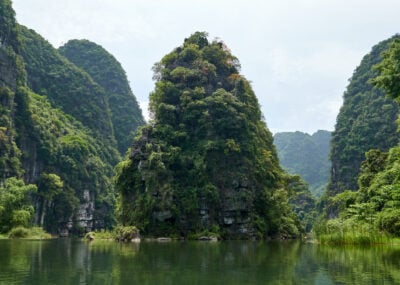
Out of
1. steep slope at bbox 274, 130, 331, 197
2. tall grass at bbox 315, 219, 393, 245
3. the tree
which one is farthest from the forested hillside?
steep slope at bbox 274, 130, 331, 197

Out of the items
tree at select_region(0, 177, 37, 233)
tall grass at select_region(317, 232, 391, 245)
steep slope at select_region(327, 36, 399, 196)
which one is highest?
steep slope at select_region(327, 36, 399, 196)

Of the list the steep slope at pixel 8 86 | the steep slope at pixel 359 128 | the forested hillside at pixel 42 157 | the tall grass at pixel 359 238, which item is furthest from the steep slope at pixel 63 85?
the tall grass at pixel 359 238

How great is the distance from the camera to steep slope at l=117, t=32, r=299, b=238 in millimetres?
42656

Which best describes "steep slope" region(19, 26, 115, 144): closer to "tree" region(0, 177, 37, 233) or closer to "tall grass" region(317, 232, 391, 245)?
"tree" region(0, 177, 37, 233)

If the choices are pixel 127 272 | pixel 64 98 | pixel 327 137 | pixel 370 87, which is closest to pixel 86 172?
pixel 64 98

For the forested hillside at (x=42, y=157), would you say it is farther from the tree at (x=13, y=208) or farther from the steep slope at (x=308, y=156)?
the steep slope at (x=308, y=156)

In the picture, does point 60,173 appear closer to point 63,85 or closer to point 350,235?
point 63,85

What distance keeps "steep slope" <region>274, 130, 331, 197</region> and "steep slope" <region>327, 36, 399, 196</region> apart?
208ft

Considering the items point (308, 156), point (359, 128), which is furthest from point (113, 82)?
point (308, 156)

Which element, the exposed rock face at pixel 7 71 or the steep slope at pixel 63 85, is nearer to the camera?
the exposed rock face at pixel 7 71

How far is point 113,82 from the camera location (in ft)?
424

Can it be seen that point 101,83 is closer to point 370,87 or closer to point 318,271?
point 370,87

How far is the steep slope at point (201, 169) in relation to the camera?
140 ft

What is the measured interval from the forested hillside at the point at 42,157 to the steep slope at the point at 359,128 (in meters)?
43.6
